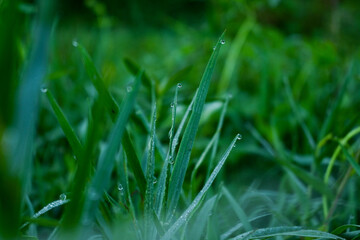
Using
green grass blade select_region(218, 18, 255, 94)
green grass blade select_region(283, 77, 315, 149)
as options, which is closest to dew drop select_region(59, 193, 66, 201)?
green grass blade select_region(283, 77, 315, 149)

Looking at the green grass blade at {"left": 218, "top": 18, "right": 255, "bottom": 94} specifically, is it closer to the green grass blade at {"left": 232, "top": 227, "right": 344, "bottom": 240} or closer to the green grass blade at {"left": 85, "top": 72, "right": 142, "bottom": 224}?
the green grass blade at {"left": 232, "top": 227, "right": 344, "bottom": 240}

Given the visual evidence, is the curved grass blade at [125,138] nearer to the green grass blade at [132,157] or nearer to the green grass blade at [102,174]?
the green grass blade at [132,157]

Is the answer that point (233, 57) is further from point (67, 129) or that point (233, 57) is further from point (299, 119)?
point (67, 129)

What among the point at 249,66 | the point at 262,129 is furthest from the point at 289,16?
the point at 262,129

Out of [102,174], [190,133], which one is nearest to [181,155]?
[190,133]

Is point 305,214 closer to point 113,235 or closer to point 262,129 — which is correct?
point 113,235

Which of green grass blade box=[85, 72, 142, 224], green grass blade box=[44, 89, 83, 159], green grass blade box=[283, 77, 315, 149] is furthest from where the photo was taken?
green grass blade box=[283, 77, 315, 149]

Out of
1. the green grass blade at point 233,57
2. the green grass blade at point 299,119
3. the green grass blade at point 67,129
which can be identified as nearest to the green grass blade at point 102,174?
the green grass blade at point 67,129
